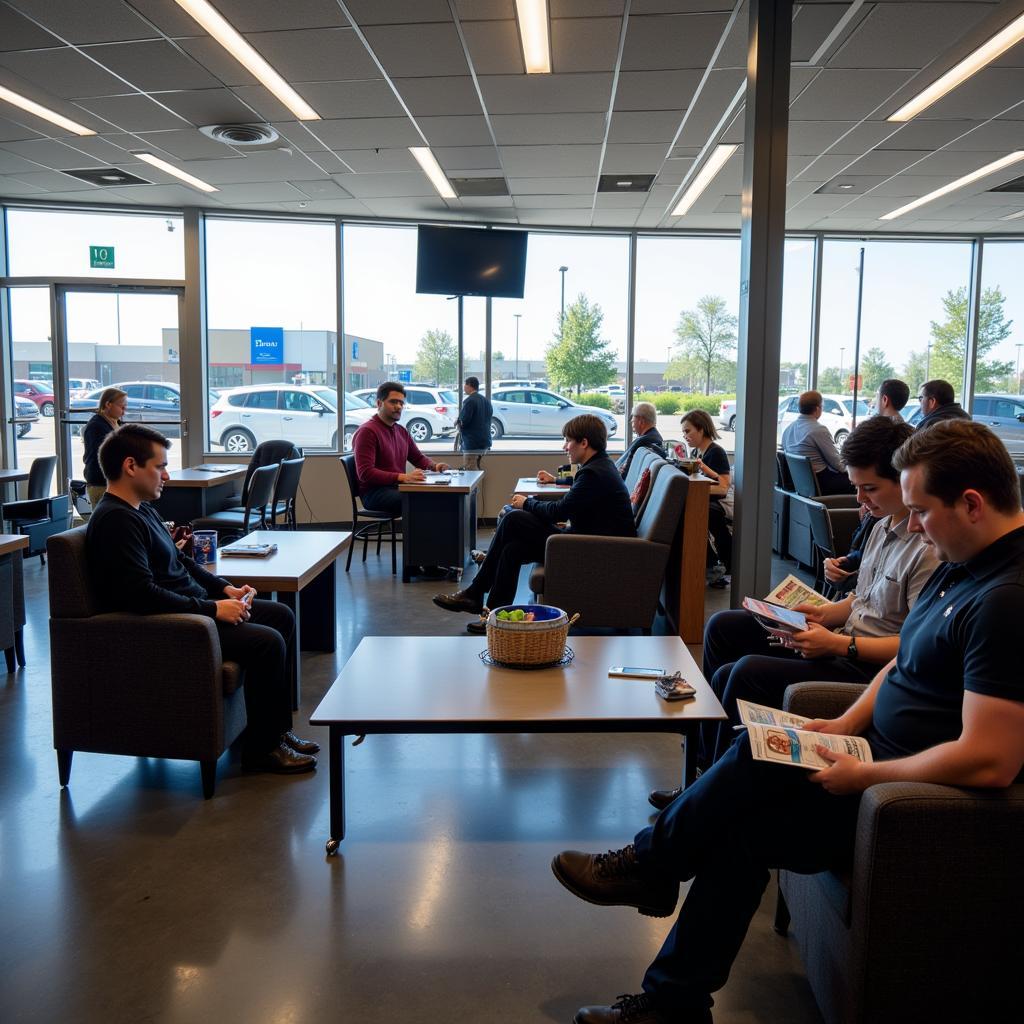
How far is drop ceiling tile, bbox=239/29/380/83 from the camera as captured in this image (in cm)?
443

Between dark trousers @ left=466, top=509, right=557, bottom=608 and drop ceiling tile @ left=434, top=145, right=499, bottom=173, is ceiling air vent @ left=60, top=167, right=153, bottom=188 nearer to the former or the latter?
drop ceiling tile @ left=434, top=145, right=499, bottom=173

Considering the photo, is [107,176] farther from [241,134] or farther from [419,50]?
[419,50]

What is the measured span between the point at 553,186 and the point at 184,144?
2.97 m

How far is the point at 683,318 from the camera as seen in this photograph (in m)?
9.30

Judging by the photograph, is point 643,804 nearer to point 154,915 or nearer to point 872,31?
point 154,915

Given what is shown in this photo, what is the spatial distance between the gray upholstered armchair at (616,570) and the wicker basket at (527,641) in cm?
160

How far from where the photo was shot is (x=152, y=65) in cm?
478

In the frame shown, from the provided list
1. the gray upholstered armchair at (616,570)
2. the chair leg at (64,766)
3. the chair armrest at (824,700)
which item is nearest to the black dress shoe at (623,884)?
the chair armrest at (824,700)

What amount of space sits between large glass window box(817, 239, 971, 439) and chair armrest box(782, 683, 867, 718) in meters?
7.85

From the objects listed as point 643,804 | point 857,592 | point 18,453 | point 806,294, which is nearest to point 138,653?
point 643,804

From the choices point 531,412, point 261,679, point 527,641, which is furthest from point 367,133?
Answer: point 527,641

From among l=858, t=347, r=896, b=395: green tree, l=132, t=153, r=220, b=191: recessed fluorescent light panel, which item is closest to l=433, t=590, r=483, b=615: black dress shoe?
l=132, t=153, r=220, b=191: recessed fluorescent light panel

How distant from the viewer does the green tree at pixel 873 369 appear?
30.9ft

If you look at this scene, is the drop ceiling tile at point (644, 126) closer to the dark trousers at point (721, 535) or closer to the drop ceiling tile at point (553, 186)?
the drop ceiling tile at point (553, 186)
